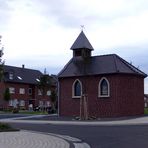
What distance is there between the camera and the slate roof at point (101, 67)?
43344 millimetres

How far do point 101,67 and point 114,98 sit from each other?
12.8 feet

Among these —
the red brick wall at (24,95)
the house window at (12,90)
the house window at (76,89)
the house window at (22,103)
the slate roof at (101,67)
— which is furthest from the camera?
the house window at (22,103)

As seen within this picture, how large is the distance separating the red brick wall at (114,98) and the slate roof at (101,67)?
0.54 metres

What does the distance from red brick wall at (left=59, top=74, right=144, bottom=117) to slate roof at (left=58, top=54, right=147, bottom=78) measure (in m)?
0.54

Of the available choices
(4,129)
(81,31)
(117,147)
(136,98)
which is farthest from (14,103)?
(117,147)

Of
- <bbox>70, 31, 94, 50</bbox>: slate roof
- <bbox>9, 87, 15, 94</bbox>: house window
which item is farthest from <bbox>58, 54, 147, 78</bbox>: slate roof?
Answer: <bbox>9, 87, 15, 94</bbox>: house window

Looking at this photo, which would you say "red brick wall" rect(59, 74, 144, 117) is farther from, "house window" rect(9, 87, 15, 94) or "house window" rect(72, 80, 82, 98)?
"house window" rect(9, 87, 15, 94)

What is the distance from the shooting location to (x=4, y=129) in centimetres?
2214

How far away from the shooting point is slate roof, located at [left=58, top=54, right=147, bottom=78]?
43.3 m

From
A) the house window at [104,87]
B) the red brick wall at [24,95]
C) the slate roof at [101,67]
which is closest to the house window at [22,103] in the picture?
the red brick wall at [24,95]

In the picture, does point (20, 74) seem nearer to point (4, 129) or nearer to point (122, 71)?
point (122, 71)

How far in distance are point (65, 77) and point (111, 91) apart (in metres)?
6.45

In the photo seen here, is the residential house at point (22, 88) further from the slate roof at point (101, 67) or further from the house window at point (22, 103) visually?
the slate roof at point (101, 67)

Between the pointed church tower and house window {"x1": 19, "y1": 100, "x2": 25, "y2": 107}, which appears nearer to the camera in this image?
the pointed church tower
